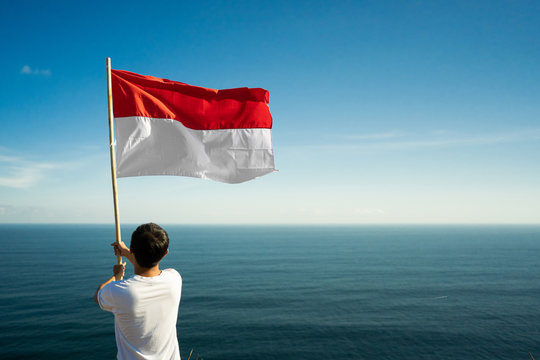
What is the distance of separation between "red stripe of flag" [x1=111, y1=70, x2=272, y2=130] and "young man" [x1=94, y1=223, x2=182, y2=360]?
4.16 meters

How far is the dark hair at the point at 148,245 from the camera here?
2859mm

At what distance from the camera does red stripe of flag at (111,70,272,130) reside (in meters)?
6.41

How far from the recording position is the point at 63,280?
7400cm

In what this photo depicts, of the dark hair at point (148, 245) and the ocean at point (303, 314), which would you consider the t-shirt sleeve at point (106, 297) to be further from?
the ocean at point (303, 314)

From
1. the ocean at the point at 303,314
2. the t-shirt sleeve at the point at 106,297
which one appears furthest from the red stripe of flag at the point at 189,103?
A: the ocean at the point at 303,314

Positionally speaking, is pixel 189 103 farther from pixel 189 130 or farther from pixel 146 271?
pixel 146 271

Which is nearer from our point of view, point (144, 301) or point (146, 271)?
point (144, 301)

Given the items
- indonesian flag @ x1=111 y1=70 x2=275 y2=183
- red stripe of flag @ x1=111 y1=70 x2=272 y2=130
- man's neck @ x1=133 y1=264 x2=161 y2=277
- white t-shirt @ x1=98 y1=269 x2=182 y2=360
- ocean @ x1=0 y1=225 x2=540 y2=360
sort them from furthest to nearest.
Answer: ocean @ x1=0 y1=225 x2=540 y2=360, red stripe of flag @ x1=111 y1=70 x2=272 y2=130, indonesian flag @ x1=111 y1=70 x2=275 y2=183, man's neck @ x1=133 y1=264 x2=161 y2=277, white t-shirt @ x1=98 y1=269 x2=182 y2=360

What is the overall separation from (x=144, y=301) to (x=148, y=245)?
1.52ft

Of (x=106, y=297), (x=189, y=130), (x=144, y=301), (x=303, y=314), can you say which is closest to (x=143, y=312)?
(x=144, y=301)

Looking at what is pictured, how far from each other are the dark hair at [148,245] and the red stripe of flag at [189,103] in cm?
407

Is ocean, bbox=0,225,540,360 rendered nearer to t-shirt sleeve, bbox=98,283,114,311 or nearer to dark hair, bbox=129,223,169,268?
t-shirt sleeve, bbox=98,283,114,311

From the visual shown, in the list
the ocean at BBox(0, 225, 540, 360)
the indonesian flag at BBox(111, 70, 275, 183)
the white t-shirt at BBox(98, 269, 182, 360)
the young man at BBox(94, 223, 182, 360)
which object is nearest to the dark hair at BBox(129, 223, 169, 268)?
the young man at BBox(94, 223, 182, 360)

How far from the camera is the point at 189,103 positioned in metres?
6.90
